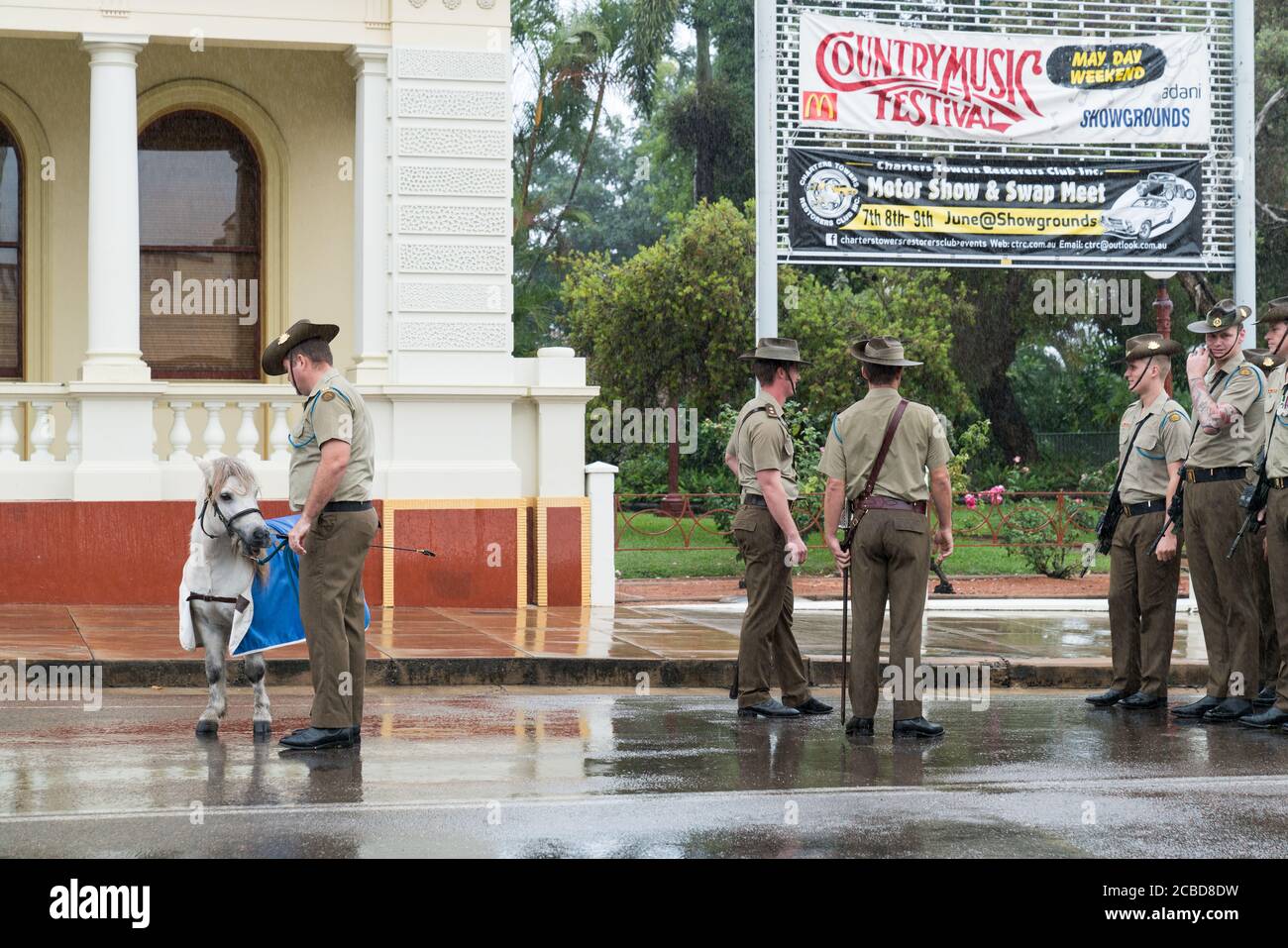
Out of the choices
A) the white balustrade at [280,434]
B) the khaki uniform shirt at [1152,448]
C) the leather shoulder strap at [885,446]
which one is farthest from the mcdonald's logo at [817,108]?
the leather shoulder strap at [885,446]

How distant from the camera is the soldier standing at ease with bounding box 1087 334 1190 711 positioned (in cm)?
1053

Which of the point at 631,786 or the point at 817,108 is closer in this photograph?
the point at 631,786

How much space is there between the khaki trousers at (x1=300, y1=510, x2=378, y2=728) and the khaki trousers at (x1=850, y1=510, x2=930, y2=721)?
2.61 m

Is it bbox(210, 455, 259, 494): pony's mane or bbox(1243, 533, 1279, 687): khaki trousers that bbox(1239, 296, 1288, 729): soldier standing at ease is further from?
bbox(210, 455, 259, 494): pony's mane

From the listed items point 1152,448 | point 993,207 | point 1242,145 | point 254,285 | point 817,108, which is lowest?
point 1152,448

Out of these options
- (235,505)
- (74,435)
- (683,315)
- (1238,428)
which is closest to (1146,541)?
(1238,428)

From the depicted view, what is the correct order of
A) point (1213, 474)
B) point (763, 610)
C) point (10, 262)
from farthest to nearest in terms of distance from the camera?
point (10, 262)
point (1213, 474)
point (763, 610)

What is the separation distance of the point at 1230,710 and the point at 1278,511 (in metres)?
1.22

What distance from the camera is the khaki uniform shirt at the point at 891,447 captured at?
30.5 ft

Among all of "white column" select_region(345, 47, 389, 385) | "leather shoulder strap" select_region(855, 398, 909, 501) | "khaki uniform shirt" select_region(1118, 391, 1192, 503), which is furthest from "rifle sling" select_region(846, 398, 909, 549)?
"white column" select_region(345, 47, 389, 385)

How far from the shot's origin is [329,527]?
873cm

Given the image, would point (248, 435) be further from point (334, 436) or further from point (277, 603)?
point (334, 436)

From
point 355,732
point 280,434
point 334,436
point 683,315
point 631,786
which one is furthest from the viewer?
point 683,315

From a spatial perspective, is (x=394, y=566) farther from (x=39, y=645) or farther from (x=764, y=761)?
(x=764, y=761)
